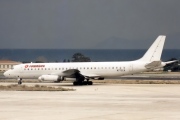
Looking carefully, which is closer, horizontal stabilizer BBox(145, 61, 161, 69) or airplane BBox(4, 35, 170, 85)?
horizontal stabilizer BBox(145, 61, 161, 69)

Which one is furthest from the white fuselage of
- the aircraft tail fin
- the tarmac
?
the tarmac

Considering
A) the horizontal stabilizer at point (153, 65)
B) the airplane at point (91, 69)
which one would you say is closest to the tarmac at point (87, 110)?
the horizontal stabilizer at point (153, 65)

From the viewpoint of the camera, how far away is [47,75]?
59250 millimetres

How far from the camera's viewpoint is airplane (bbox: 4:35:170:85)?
192 ft

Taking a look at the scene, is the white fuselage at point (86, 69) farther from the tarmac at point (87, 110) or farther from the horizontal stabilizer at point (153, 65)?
the tarmac at point (87, 110)

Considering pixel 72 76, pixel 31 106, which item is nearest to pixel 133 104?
pixel 31 106

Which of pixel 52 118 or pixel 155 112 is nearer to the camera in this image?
pixel 52 118

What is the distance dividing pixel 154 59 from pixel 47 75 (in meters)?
12.7

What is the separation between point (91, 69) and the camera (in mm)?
60656

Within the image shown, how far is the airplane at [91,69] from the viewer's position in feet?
192

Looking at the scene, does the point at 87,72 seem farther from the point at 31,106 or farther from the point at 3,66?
the point at 3,66

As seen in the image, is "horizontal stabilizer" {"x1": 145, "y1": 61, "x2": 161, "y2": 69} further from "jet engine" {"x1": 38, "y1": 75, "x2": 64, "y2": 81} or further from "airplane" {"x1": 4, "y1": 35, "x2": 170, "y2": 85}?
"jet engine" {"x1": 38, "y1": 75, "x2": 64, "y2": 81}

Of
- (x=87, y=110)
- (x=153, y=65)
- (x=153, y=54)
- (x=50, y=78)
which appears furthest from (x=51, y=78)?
(x=87, y=110)

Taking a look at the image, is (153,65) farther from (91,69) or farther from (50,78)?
(50,78)
